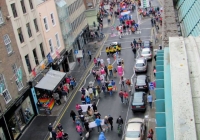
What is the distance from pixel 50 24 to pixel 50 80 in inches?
321

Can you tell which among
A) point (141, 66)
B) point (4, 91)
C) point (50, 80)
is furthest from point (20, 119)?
point (141, 66)

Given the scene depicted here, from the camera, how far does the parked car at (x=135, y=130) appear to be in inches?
931

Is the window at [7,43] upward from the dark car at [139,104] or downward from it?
upward

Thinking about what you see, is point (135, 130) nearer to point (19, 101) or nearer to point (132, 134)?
point (132, 134)

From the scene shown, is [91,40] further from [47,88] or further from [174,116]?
[174,116]

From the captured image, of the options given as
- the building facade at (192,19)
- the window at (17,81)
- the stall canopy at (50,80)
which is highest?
the building facade at (192,19)

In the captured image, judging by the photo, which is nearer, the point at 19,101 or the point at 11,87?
the point at 11,87

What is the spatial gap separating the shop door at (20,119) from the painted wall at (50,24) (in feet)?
32.5

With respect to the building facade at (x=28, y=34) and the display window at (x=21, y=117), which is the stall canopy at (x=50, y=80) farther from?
the display window at (x=21, y=117)

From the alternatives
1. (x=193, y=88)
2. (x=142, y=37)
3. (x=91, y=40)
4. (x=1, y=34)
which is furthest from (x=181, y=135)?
(x=91, y=40)

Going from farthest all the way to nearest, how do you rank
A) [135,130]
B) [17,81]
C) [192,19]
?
[17,81] → [135,130] → [192,19]

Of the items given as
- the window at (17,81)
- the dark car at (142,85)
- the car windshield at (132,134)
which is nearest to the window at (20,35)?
the window at (17,81)

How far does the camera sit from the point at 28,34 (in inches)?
1302

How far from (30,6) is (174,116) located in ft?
96.0
